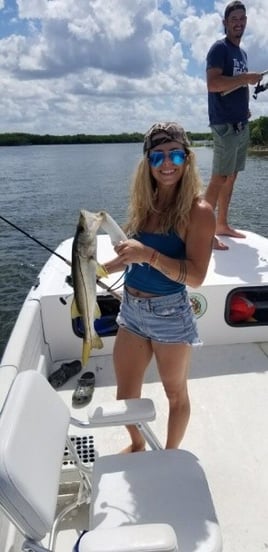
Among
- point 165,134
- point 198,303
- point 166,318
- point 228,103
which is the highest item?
point 228,103

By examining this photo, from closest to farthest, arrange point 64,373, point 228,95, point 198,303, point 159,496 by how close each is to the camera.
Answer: point 159,496, point 64,373, point 198,303, point 228,95

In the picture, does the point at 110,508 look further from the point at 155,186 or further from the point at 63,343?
the point at 63,343

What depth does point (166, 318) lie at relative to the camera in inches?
87.8

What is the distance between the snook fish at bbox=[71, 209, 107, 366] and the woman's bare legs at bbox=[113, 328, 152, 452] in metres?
0.22

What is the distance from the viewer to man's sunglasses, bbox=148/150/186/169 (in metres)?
2.11

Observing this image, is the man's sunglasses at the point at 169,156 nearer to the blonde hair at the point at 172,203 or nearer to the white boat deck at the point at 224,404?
the blonde hair at the point at 172,203

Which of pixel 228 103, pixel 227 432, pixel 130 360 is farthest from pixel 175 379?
pixel 228 103

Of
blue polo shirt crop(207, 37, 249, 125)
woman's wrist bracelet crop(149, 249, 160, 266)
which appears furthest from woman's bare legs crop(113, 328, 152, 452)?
blue polo shirt crop(207, 37, 249, 125)

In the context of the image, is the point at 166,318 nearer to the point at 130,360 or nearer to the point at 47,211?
the point at 130,360

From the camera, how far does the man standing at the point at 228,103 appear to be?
4.30 m

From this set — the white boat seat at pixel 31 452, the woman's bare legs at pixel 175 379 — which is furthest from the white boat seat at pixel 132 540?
the woman's bare legs at pixel 175 379

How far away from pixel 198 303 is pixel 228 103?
2.21m

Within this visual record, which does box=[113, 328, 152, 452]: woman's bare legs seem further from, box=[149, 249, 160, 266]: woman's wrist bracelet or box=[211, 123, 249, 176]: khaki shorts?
box=[211, 123, 249, 176]: khaki shorts

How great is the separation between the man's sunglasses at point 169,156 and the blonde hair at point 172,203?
0.07 m
